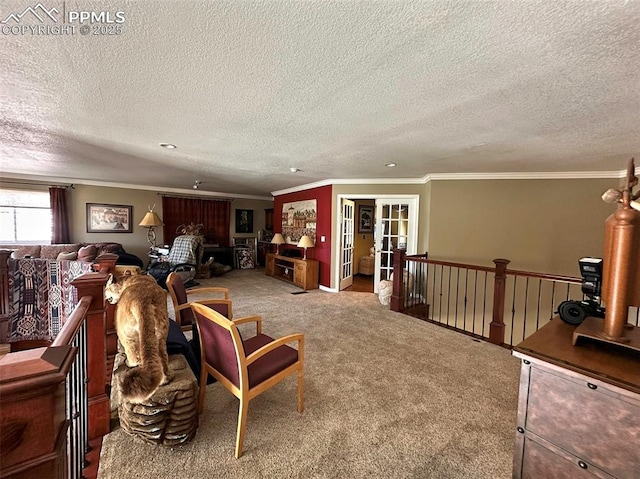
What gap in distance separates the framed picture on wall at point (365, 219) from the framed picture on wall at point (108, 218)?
6.00 m

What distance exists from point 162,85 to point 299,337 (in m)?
2.00

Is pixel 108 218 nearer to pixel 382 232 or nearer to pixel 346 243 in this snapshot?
pixel 346 243

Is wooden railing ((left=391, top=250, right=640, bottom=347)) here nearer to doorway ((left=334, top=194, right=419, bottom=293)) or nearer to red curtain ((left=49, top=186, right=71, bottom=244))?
doorway ((left=334, top=194, right=419, bottom=293))

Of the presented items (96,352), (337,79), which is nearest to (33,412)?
(96,352)

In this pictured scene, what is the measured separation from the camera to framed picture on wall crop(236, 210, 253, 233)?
8.58 metres

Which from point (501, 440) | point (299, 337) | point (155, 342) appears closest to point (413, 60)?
point (299, 337)

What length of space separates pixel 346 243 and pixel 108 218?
5.93m

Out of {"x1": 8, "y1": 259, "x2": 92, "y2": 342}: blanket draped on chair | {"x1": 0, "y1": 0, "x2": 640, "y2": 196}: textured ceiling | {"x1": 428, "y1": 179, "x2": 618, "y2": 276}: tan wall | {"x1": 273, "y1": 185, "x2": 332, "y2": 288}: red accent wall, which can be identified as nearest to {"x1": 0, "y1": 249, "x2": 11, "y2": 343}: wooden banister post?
{"x1": 8, "y1": 259, "x2": 92, "y2": 342}: blanket draped on chair

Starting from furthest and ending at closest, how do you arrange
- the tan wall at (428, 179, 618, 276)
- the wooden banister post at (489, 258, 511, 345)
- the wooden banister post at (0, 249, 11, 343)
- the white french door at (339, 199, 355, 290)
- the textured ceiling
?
the white french door at (339, 199, 355, 290) → the tan wall at (428, 179, 618, 276) → the wooden banister post at (489, 258, 511, 345) → the wooden banister post at (0, 249, 11, 343) → the textured ceiling

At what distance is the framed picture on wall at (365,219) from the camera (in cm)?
713

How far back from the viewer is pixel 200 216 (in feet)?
25.6

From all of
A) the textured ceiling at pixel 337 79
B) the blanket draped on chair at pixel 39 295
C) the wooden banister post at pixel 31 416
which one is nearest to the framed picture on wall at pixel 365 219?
the textured ceiling at pixel 337 79

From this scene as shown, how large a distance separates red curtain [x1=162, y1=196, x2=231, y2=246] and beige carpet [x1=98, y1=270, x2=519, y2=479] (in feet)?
19.6

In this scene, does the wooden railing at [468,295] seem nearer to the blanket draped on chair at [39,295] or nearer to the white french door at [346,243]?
the white french door at [346,243]
